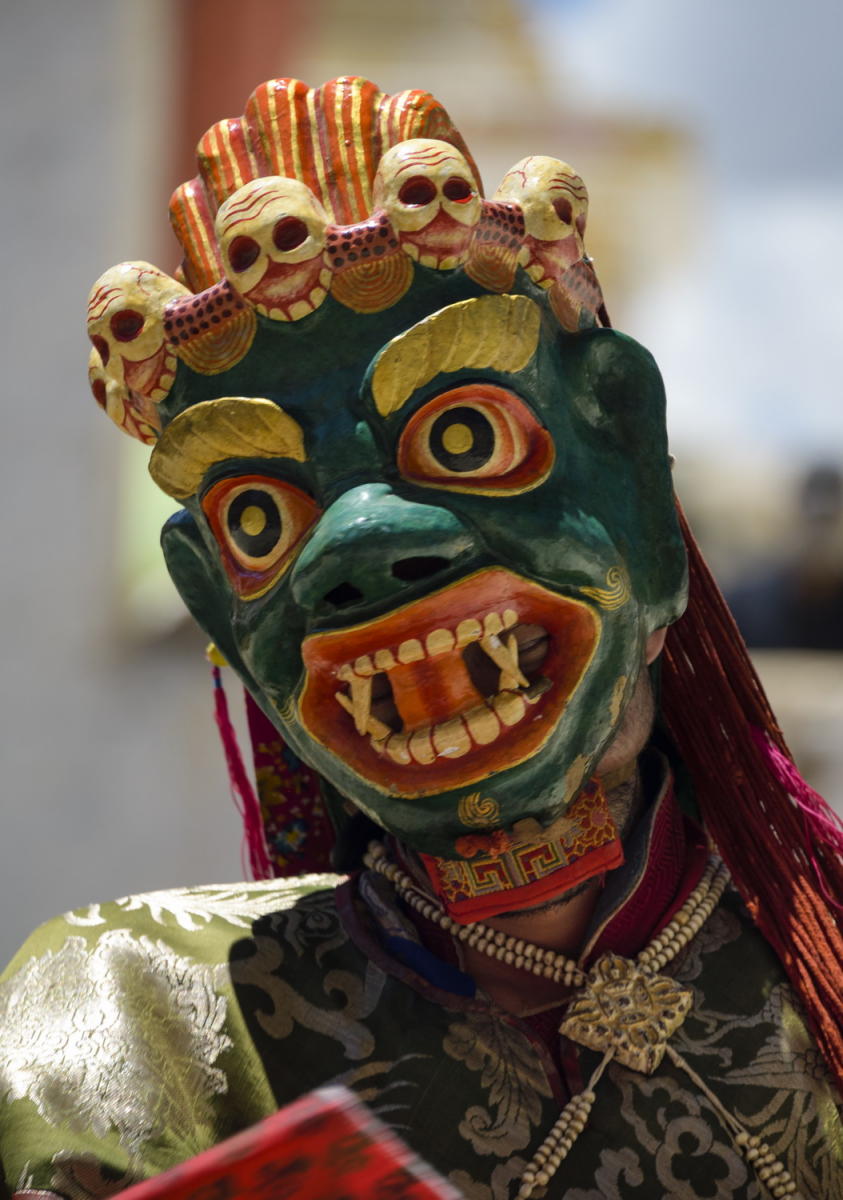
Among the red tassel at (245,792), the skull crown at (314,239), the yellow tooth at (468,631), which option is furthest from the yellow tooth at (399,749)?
the red tassel at (245,792)

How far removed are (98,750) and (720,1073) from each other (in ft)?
10.6

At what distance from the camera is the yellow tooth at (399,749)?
148 centimetres

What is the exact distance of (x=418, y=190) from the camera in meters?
1.49

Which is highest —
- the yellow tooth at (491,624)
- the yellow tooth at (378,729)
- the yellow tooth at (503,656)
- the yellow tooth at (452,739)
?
the yellow tooth at (491,624)

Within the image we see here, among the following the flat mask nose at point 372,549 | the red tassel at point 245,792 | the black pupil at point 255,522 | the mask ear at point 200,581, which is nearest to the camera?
the flat mask nose at point 372,549

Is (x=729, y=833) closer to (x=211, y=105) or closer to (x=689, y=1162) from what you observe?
(x=689, y=1162)

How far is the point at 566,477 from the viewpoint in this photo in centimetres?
152

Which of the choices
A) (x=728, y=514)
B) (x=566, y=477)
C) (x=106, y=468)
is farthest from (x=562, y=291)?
(x=728, y=514)

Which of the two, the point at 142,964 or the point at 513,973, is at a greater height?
the point at 142,964

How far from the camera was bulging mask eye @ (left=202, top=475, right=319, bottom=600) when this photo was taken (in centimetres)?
151

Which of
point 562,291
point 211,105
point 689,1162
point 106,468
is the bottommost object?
point 689,1162

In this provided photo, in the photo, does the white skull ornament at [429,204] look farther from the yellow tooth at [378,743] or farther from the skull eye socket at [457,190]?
the yellow tooth at [378,743]

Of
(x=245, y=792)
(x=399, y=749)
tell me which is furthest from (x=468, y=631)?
(x=245, y=792)

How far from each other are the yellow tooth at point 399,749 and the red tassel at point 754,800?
0.38 m
